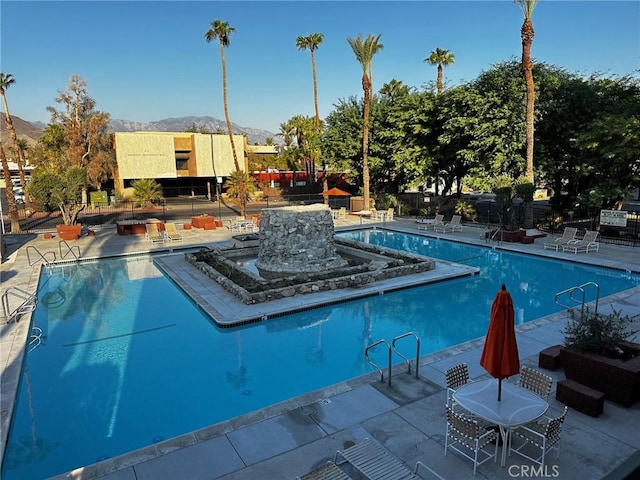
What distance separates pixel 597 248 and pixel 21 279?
22.4 m

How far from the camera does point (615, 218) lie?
18.8 m

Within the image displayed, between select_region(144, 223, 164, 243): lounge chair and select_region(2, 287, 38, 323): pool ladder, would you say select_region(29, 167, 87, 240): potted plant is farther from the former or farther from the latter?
select_region(2, 287, 38, 323): pool ladder

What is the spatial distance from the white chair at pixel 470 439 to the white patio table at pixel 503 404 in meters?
0.16

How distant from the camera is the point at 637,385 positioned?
21.0 feet

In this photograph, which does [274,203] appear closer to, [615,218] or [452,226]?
[452,226]

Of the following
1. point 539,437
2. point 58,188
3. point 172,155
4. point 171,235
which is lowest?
point 539,437

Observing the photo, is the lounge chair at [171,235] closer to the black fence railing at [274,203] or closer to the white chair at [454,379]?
the black fence railing at [274,203]

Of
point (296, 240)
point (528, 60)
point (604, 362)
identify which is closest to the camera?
point (604, 362)

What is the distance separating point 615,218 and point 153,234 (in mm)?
21418

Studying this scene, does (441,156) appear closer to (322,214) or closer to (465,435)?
(322,214)

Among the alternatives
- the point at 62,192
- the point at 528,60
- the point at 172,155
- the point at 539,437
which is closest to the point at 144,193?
the point at 172,155

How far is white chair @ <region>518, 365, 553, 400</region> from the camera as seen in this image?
19.5 ft

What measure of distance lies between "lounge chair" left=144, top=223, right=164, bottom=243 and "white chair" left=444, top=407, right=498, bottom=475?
61.9ft

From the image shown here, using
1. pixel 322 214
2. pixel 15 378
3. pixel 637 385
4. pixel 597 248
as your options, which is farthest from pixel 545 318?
pixel 15 378
